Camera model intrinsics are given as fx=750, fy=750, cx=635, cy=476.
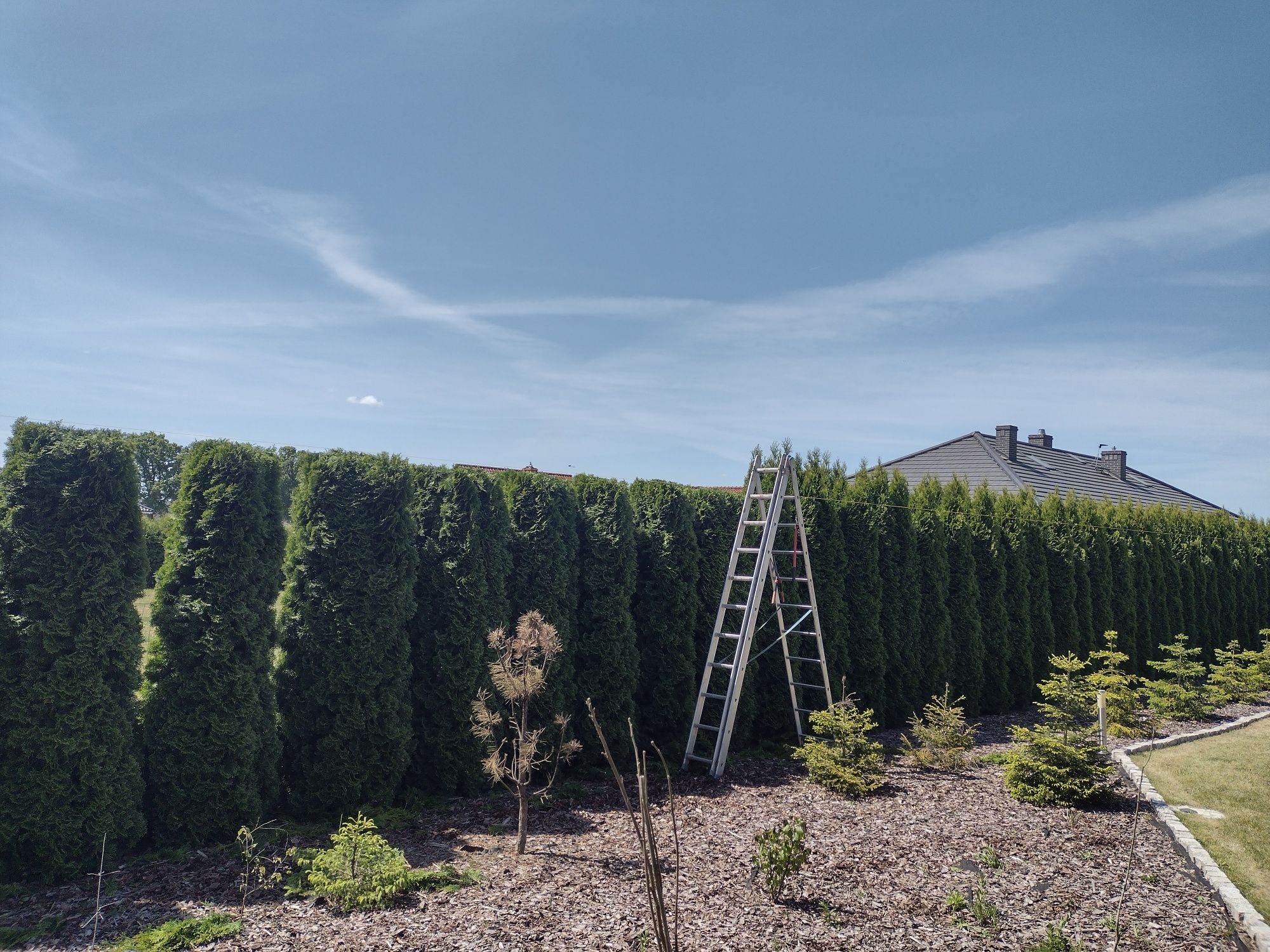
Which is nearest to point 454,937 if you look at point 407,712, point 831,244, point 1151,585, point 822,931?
point 822,931

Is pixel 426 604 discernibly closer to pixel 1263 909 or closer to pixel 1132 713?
pixel 1263 909

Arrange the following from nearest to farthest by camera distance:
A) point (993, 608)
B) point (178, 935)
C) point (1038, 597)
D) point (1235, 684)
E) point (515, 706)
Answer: point (178, 935) → point (515, 706) → point (993, 608) → point (1235, 684) → point (1038, 597)

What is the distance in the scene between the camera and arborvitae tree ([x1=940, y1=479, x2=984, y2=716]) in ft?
38.8

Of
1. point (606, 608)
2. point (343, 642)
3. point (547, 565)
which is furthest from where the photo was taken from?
point (606, 608)

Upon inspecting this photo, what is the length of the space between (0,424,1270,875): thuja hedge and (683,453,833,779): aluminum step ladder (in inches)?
11.7

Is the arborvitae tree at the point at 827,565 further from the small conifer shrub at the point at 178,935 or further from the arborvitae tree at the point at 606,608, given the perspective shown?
the small conifer shrub at the point at 178,935

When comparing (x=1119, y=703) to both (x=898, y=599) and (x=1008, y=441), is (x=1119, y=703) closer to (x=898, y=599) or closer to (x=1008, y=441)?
(x=898, y=599)

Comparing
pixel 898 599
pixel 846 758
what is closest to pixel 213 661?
pixel 846 758

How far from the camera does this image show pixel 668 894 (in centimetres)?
437

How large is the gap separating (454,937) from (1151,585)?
16.9 m

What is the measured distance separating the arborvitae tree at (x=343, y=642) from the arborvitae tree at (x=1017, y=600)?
10.3 metres

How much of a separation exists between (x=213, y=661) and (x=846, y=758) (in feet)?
18.8

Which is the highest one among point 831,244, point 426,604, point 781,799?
point 831,244

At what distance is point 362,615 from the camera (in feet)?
20.9
